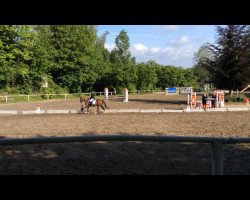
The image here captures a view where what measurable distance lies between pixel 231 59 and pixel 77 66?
105 ft

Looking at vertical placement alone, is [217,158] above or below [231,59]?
below

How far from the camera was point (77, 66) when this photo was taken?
59.3 meters

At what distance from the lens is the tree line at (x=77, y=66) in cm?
3334

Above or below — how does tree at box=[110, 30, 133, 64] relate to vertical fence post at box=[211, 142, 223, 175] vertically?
above

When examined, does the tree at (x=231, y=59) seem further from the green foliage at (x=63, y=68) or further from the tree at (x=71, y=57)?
the tree at (x=71, y=57)

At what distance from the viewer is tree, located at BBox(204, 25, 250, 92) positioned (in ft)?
107

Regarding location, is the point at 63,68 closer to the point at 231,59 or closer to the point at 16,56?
the point at 16,56

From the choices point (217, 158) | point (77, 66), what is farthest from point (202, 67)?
point (217, 158)

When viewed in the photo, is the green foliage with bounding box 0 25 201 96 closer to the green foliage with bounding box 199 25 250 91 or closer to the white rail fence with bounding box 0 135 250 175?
the green foliage with bounding box 199 25 250 91

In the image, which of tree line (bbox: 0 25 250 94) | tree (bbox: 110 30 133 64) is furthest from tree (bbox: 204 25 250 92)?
tree (bbox: 110 30 133 64)

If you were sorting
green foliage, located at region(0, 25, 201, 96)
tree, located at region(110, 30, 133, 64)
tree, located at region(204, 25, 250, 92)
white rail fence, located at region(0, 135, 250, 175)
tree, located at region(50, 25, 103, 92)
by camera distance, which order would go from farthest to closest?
tree, located at region(110, 30, 133, 64) < tree, located at region(50, 25, 103, 92) < green foliage, located at region(0, 25, 201, 96) < tree, located at region(204, 25, 250, 92) < white rail fence, located at region(0, 135, 250, 175)

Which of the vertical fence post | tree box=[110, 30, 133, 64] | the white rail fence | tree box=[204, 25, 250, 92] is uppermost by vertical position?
tree box=[110, 30, 133, 64]
